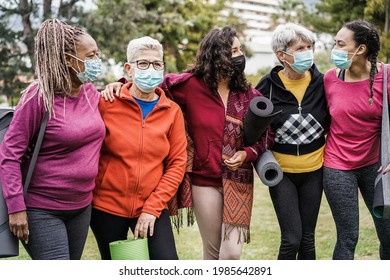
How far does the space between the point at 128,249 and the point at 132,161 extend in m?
0.55

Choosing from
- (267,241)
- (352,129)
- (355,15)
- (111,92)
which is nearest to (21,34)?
(267,241)

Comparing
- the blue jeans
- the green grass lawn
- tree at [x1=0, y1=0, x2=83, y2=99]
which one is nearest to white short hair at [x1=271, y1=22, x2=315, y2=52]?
the blue jeans

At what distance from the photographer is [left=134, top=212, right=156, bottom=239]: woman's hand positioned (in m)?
3.66

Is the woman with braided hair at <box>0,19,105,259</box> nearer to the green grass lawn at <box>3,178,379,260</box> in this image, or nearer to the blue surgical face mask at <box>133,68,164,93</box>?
the blue surgical face mask at <box>133,68,164,93</box>

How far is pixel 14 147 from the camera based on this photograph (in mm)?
3268

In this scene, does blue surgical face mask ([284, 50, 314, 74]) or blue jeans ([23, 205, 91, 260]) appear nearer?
blue jeans ([23, 205, 91, 260])

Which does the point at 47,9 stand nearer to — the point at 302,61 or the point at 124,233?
the point at 302,61

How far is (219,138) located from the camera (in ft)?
Result: 13.2

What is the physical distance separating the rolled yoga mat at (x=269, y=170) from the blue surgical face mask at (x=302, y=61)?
2.24 feet

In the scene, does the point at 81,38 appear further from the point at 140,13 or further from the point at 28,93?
the point at 140,13

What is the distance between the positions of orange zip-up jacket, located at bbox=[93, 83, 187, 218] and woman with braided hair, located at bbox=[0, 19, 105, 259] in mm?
144

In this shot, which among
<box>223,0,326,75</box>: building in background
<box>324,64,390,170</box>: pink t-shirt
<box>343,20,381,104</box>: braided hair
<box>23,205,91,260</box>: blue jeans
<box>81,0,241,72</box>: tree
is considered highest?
<box>343,20,381,104</box>: braided hair

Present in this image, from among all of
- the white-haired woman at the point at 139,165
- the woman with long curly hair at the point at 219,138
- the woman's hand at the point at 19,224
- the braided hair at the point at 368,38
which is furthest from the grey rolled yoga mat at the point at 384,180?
the woman's hand at the point at 19,224

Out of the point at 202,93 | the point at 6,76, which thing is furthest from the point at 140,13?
the point at 202,93
